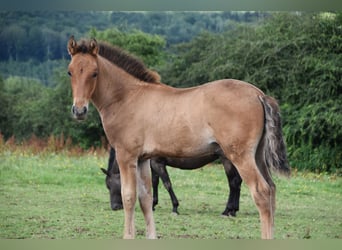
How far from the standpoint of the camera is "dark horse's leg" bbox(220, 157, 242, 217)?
794 centimetres

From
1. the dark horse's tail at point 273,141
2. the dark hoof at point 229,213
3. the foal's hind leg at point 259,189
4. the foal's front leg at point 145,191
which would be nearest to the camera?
the foal's hind leg at point 259,189

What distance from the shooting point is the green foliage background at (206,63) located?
A: 10.4 metres

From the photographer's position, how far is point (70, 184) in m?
10.2

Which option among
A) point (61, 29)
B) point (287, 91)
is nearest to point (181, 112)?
point (287, 91)

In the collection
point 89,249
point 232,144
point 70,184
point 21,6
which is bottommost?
point 70,184

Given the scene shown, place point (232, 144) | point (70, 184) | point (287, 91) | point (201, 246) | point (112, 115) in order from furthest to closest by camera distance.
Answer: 1. point (287, 91)
2. point (70, 184)
3. point (112, 115)
4. point (232, 144)
5. point (201, 246)

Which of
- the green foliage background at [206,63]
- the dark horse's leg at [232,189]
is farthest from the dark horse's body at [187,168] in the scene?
the green foliage background at [206,63]

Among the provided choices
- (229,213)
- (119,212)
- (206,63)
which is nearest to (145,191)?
(119,212)

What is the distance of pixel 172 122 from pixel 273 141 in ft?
2.87

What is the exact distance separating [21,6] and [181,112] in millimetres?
2006

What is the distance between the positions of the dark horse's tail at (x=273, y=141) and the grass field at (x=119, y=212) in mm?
985

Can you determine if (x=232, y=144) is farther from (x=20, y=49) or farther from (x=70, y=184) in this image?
(x=20, y=49)

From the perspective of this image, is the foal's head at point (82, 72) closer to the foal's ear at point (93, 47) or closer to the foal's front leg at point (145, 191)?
the foal's ear at point (93, 47)

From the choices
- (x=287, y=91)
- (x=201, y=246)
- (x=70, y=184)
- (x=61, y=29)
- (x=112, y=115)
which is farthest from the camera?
(x=61, y=29)
